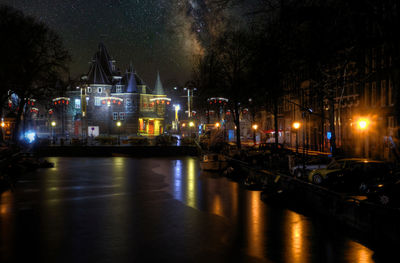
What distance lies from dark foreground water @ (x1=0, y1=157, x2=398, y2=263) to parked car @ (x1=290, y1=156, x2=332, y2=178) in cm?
277

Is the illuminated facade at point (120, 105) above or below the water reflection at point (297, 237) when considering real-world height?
above

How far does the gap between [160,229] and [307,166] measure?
1228cm

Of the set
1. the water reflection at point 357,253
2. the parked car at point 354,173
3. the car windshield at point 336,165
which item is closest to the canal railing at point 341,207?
the water reflection at point 357,253

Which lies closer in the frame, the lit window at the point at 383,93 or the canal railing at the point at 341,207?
the canal railing at the point at 341,207

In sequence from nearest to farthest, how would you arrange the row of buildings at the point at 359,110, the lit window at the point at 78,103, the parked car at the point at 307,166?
the parked car at the point at 307,166 < the row of buildings at the point at 359,110 < the lit window at the point at 78,103

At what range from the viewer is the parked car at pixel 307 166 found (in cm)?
2309

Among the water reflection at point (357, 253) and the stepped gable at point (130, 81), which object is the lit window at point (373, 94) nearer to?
the water reflection at point (357, 253)

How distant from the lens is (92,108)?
88500mm

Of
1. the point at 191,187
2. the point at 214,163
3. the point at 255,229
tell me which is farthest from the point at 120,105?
the point at 255,229

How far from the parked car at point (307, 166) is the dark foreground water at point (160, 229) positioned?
2765 mm

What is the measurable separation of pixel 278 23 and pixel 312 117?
31.2m

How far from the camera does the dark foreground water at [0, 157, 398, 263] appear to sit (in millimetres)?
11875

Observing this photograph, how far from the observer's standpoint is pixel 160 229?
14922 millimetres

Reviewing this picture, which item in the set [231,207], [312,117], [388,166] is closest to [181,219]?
[231,207]
